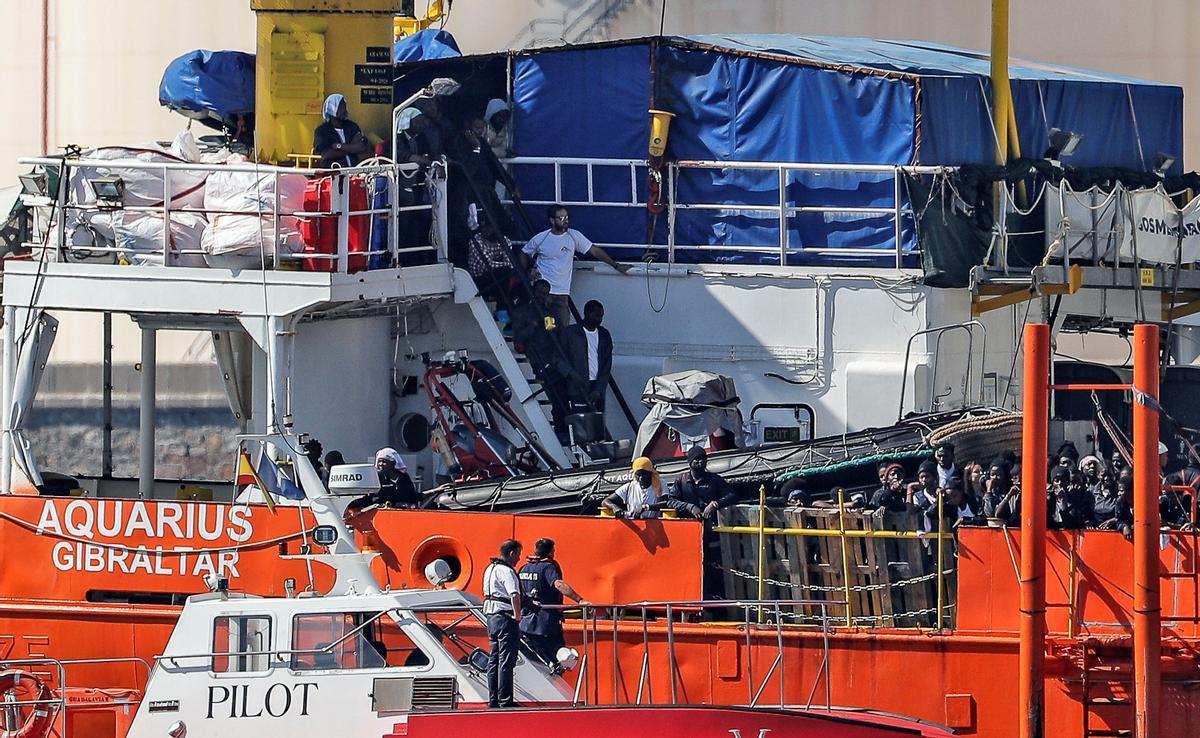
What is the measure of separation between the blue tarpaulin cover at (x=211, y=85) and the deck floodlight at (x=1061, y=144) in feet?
22.8

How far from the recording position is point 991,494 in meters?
12.8

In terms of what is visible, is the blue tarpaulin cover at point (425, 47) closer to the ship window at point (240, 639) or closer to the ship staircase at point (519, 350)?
the ship staircase at point (519, 350)

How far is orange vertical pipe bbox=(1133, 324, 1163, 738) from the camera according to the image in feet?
37.7

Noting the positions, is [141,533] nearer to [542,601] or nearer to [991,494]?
[542,601]

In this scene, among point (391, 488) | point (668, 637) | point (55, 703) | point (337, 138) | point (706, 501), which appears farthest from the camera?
point (337, 138)

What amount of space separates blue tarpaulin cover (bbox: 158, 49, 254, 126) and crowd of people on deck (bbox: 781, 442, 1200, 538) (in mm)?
6160

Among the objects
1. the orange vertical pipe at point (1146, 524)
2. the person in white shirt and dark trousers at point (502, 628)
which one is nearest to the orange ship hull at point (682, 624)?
the orange vertical pipe at point (1146, 524)

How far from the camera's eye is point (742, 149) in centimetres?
1609

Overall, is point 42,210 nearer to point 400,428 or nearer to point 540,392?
point 400,428

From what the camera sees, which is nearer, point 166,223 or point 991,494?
point 991,494

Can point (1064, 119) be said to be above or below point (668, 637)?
above

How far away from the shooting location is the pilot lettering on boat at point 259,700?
11.1 m

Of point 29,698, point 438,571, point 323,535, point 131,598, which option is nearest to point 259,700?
Result: point 323,535

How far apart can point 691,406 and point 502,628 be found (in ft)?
12.5
